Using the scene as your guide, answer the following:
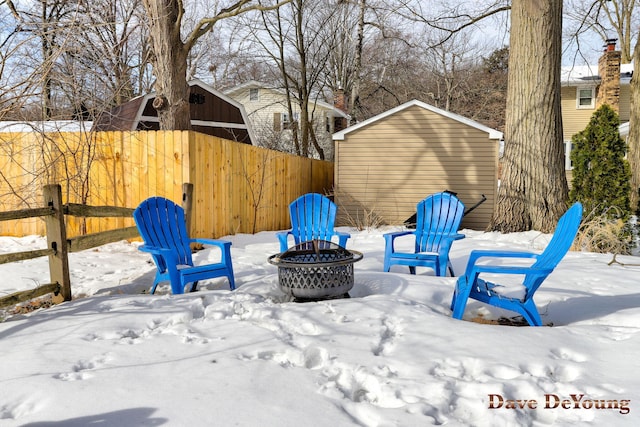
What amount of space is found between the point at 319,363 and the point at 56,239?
2521 millimetres

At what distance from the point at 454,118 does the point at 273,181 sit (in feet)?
13.9

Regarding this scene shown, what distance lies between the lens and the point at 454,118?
10102 millimetres

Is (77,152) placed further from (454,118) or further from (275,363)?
(454,118)

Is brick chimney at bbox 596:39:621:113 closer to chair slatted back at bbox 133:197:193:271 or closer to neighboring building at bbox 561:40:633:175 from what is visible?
neighboring building at bbox 561:40:633:175

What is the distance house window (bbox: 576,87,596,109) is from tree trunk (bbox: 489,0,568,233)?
1332 centimetres

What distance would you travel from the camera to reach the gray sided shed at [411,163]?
10.1m

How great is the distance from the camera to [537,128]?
7.27 metres

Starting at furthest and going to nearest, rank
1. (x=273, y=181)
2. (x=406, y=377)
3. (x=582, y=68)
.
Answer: (x=582, y=68) < (x=273, y=181) < (x=406, y=377)

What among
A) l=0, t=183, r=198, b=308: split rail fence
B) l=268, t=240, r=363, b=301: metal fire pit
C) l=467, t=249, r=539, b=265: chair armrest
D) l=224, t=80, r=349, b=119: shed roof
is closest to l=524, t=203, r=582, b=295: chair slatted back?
l=467, t=249, r=539, b=265: chair armrest

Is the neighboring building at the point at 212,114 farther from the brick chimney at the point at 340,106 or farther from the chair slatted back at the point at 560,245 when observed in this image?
the chair slatted back at the point at 560,245

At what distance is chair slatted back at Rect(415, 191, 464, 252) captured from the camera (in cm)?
494

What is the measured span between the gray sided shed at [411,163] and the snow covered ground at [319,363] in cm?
642

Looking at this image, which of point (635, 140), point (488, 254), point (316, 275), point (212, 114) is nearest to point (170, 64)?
point (316, 275)

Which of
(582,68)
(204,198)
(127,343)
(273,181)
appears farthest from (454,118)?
(582,68)
